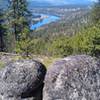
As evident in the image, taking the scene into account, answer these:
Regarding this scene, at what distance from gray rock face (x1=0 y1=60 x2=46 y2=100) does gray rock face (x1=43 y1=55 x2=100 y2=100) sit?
65 centimetres

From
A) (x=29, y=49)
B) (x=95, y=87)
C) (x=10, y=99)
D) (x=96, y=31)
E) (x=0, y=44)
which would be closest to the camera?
(x=95, y=87)

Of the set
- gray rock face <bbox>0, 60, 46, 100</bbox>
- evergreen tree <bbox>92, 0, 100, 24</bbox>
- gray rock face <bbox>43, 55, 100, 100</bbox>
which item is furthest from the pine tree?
gray rock face <bbox>43, 55, 100, 100</bbox>

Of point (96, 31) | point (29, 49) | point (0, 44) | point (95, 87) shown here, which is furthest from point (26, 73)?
point (0, 44)

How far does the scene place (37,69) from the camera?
14914 millimetres

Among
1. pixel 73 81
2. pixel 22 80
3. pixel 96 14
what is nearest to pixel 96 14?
pixel 96 14

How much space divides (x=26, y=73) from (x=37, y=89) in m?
0.92

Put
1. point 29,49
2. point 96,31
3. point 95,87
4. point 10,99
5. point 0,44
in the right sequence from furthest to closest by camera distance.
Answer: point 0,44, point 96,31, point 29,49, point 10,99, point 95,87

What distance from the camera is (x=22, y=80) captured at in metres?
14.7

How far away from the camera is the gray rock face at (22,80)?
1474 cm

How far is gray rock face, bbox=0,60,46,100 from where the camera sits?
1474 cm

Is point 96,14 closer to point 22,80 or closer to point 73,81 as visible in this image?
point 22,80

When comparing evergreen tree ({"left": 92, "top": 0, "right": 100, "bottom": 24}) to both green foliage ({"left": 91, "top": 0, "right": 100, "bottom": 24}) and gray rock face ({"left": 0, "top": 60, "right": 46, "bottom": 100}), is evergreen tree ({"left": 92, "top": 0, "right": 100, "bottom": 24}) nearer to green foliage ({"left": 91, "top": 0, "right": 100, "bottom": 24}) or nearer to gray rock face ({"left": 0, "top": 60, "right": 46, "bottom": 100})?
green foliage ({"left": 91, "top": 0, "right": 100, "bottom": 24})

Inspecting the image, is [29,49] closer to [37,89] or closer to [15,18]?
[15,18]

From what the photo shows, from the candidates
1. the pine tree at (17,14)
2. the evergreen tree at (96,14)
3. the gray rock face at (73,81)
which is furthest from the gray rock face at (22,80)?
the evergreen tree at (96,14)
